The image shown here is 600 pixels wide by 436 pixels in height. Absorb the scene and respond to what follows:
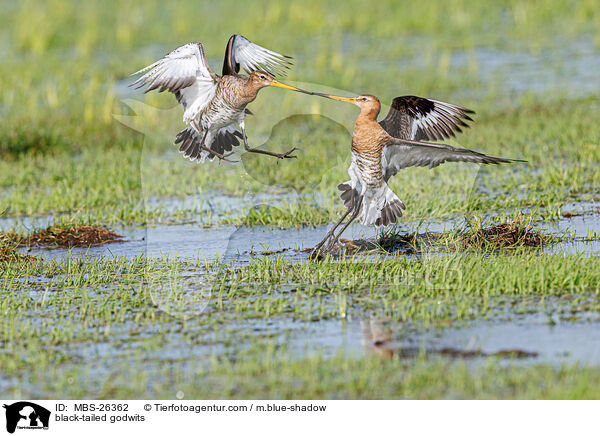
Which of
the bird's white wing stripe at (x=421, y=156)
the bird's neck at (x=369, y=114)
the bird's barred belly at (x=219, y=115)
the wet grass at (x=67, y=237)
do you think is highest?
the bird's neck at (x=369, y=114)

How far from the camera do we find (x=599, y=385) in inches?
173

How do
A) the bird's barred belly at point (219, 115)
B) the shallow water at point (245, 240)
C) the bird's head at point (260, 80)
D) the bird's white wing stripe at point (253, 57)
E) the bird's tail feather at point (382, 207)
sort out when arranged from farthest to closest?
the shallow water at point (245, 240), the bird's tail feather at point (382, 207), the bird's white wing stripe at point (253, 57), the bird's barred belly at point (219, 115), the bird's head at point (260, 80)

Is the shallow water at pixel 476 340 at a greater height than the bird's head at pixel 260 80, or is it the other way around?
the bird's head at pixel 260 80

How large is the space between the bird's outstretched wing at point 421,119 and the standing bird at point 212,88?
669 millimetres

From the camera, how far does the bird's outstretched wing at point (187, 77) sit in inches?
220

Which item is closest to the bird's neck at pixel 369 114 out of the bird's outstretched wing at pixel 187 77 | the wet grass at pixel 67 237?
the bird's outstretched wing at pixel 187 77

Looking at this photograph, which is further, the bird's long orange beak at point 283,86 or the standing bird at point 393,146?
the standing bird at point 393,146

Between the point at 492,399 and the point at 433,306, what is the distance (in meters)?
1.24

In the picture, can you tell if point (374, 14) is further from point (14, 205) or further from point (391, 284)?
point (391, 284)

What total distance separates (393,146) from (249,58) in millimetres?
1044

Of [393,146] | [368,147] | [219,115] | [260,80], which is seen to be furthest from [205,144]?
[393,146]
